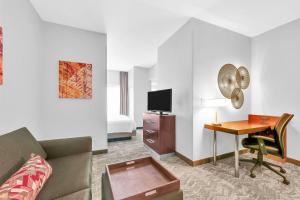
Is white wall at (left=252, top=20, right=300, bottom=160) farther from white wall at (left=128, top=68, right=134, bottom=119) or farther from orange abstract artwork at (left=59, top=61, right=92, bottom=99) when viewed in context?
white wall at (left=128, top=68, right=134, bottom=119)

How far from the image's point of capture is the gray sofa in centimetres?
109

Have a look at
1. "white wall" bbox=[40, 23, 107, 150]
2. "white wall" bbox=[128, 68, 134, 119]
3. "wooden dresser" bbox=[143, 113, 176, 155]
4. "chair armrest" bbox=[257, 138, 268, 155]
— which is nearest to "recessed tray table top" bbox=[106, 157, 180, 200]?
"wooden dresser" bbox=[143, 113, 176, 155]

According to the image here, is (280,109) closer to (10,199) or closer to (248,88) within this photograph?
(248,88)

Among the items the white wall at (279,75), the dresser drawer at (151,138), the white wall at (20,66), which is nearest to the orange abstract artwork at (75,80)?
the white wall at (20,66)

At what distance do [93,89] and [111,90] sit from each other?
3.55m

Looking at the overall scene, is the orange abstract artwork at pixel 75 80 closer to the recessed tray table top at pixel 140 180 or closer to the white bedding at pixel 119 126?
the white bedding at pixel 119 126

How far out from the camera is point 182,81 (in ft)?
9.43

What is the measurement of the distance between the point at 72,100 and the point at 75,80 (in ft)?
1.41

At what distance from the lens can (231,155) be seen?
9.71 feet

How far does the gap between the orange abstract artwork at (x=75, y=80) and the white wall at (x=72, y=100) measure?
0.09 metres

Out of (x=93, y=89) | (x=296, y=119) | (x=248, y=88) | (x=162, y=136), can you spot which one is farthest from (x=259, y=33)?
(x=93, y=89)

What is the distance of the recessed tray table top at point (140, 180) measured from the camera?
3.52 feet

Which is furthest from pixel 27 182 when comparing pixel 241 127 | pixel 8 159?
pixel 241 127

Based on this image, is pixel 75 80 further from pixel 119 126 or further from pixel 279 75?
pixel 279 75
